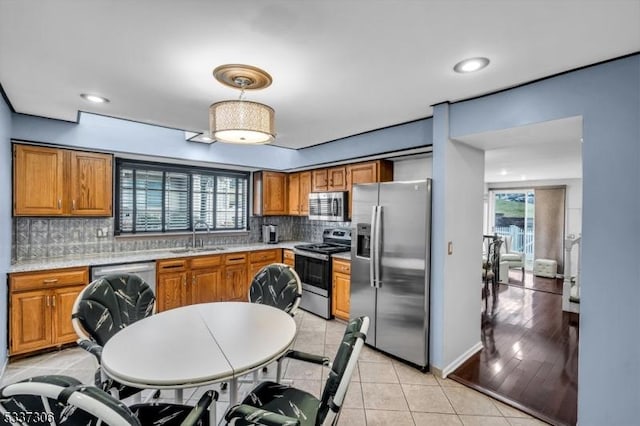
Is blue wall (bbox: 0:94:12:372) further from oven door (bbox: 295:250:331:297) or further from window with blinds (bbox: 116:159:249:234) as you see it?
oven door (bbox: 295:250:331:297)

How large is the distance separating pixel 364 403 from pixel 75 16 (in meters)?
3.03

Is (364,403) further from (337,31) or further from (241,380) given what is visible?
(337,31)

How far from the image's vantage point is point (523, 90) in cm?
226

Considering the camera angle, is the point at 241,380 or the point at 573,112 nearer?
the point at 573,112

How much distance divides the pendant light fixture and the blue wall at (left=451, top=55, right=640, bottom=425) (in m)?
2.05

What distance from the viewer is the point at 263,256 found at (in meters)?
4.70

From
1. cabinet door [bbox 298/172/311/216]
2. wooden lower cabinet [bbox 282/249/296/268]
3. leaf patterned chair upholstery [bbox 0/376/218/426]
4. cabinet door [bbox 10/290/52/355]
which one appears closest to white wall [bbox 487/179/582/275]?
cabinet door [bbox 298/172/311/216]

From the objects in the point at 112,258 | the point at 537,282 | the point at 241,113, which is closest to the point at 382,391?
the point at 241,113

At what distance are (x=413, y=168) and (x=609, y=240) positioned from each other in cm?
215

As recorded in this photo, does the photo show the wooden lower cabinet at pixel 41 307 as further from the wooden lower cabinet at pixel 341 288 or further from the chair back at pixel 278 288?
the wooden lower cabinet at pixel 341 288

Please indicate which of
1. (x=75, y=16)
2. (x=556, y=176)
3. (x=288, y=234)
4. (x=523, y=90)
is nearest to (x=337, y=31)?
(x=75, y=16)

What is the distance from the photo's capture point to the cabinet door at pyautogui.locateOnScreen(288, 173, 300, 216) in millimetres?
5125

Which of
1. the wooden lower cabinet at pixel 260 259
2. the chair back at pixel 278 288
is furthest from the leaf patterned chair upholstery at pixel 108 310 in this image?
the wooden lower cabinet at pixel 260 259

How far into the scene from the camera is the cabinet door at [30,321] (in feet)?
9.30
